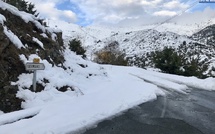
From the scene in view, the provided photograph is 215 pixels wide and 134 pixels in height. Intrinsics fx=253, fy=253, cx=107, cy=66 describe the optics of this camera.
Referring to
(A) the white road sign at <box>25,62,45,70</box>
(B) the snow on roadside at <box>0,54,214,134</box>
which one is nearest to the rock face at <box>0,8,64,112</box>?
(B) the snow on roadside at <box>0,54,214,134</box>

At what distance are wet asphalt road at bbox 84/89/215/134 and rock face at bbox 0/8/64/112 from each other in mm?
2881

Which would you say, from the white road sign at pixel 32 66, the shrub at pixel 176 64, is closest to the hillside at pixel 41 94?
the white road sign at pixel 32 66

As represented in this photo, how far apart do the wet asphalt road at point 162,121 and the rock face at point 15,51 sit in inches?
113

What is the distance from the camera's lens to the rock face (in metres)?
7.30

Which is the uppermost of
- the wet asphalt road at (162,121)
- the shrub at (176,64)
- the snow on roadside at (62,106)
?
the shrub at (176,64)

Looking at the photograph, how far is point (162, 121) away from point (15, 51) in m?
5.78

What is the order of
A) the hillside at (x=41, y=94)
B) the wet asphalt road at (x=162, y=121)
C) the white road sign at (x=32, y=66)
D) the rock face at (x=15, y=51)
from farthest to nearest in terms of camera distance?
1. the white road sign at (x=32, y=66)
2. the rock face at (x=15, y=51)
3. the hillside at (x=41, y=94)
4. the wet asphalt road at (x=162, y=121)

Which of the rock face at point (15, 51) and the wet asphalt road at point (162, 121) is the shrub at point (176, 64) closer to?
the rock face at point (15, 51)

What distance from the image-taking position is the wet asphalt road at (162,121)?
6.00m

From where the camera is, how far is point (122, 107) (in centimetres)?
843

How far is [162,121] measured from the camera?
22.6ft

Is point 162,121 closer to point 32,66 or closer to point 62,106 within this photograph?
point 62,106

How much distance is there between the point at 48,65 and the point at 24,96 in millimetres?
3214

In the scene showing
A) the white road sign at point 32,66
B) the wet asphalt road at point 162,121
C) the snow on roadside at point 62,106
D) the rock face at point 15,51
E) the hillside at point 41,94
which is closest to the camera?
the snow on roadside at point 62,106
